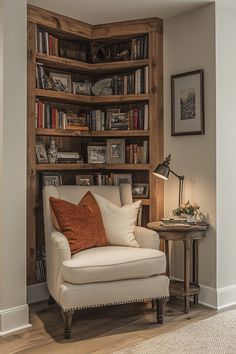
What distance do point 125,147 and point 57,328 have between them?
6.04 feet

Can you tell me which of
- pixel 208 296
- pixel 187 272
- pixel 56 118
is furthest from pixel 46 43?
pixel 208 296

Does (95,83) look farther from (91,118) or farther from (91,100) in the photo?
(91,118)

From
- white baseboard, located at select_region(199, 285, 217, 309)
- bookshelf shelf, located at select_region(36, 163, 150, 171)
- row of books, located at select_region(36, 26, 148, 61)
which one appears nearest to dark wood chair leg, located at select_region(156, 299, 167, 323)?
white baseboard, located at select_region(199, 285, 217, 309)

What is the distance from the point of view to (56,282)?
3195mm

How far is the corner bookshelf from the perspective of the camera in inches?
149

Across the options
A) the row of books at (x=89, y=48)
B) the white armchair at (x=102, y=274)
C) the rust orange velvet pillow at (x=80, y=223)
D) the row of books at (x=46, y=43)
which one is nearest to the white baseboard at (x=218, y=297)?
the white armchair at (x=102, y=274)

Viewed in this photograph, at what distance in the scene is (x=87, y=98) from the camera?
4258 millimetres

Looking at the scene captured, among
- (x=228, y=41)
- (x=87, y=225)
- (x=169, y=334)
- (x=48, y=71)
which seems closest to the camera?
(x=169, y=334)

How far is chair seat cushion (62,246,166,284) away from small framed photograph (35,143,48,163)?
103 centimetres

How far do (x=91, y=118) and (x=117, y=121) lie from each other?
0.88 ft

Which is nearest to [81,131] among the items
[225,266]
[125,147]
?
[125,147]

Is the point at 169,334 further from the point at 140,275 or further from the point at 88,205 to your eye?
the point at 88,205

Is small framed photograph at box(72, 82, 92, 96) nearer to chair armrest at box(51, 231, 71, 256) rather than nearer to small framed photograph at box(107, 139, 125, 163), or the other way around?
small framed photograph at box(107, 139, 125, 163)

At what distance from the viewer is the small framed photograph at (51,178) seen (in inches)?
156
